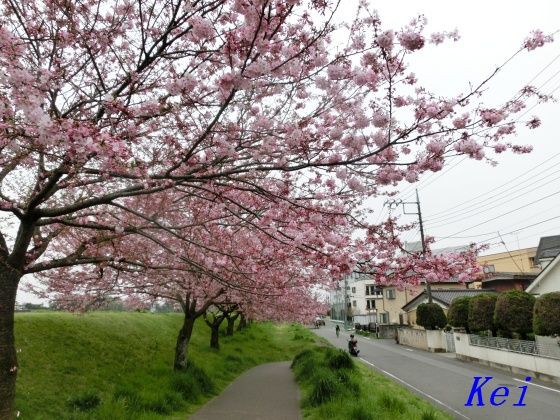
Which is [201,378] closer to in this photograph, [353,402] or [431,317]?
[353,402]

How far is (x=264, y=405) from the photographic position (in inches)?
453

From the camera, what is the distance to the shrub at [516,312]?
19.2 metres

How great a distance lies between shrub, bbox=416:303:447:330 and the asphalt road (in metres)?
5.58

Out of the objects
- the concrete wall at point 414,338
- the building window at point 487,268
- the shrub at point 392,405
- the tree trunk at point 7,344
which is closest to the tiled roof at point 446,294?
the building window at point 487,268

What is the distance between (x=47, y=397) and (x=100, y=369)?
3.07m

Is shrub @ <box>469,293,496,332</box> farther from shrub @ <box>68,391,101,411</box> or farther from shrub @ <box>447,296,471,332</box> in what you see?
shrub @ <box>68,391,101,411</box>

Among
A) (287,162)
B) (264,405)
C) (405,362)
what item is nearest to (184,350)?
(264,405)

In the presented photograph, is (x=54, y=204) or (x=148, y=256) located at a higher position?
(x=54, y=204)

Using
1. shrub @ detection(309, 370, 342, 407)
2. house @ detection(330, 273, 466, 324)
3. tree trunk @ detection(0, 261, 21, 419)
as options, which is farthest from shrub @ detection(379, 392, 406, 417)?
house @ detection(330, 273, 466, 324)

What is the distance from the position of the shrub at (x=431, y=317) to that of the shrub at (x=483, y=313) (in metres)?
6.44

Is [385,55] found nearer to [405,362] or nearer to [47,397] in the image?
[47,397]

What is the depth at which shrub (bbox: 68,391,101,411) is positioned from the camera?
29.3 feet

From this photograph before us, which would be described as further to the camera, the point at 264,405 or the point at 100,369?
the point at 100,369

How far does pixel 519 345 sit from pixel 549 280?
275 inches
